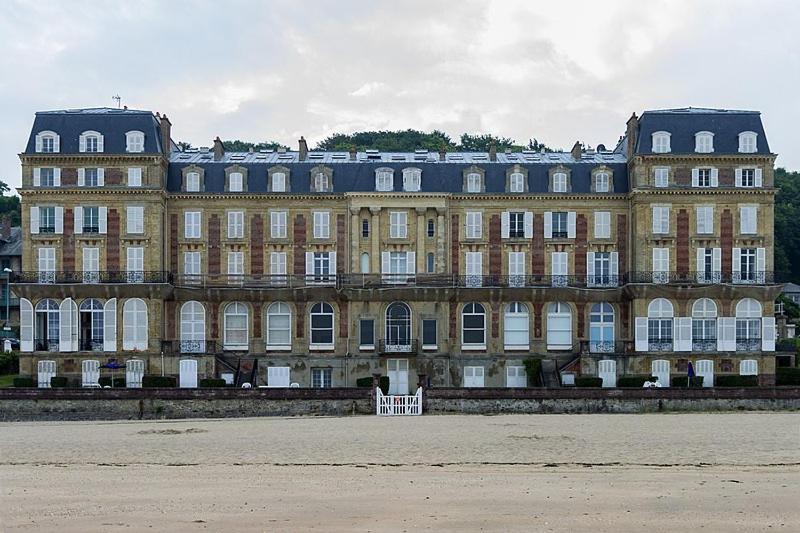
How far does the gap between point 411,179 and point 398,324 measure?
8524mm

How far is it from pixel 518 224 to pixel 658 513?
3618 cm

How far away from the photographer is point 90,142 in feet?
196

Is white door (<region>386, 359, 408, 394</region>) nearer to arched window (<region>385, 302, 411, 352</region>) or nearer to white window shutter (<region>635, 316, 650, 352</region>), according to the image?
arched window (<region>385, 302, 411, 352</region>)

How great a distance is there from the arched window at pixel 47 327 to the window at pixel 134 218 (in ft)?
19.3

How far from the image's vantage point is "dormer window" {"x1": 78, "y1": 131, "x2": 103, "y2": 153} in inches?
2345

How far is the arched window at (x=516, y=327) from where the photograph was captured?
60062 mm

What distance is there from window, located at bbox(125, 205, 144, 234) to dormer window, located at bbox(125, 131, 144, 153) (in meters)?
3.33

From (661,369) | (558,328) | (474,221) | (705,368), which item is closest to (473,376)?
(558,328)

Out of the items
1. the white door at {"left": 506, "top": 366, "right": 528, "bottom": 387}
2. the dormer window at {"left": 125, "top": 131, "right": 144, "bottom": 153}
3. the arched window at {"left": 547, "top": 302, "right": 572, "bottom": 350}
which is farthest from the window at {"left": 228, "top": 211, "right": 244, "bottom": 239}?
the arched window at {"left": 547, "top": 302, "right": 572, "bottom": 350}

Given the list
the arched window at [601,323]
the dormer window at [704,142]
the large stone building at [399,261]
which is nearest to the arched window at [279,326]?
the large stone building at [399,261]

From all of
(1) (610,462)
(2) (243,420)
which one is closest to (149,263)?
(2) (243,420)

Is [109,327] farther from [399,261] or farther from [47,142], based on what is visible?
[399,261]

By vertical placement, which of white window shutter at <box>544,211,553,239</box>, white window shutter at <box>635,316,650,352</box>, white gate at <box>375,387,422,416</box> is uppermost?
white window shutter at <box>544,211,553,239</box>

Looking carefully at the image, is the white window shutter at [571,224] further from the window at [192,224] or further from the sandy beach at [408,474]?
the window at [192,224]
